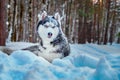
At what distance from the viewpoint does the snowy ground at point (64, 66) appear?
→ 219 centimetres

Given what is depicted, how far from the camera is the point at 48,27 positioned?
8.48ft

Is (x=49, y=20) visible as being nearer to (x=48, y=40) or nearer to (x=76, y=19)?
(x=48, y=40)

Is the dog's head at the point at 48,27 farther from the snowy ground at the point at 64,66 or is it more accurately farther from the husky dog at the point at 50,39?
the snowy ground at the point at 64,66

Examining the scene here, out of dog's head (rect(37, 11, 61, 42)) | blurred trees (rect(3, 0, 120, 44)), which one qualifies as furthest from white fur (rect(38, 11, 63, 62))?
blurred trees (rect(3, 0, 120, 44))

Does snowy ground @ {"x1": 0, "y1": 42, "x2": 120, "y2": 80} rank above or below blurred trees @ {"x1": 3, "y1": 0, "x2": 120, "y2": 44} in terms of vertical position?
below

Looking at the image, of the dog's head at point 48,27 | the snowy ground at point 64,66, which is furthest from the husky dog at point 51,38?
the snowy ground at point 64,66

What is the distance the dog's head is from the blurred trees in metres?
0.71

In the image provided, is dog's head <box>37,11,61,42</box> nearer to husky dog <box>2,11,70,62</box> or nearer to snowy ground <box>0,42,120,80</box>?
husky dog <box>2,11,70,62</box>

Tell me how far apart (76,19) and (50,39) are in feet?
4.53

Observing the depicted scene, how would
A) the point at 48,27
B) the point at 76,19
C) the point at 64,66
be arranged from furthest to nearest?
1. the point at 76,19
2. the point at 48,27
3. the point at 64,66

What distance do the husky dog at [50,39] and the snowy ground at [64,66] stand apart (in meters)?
0.10

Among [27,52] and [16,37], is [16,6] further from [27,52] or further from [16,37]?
[27,52]

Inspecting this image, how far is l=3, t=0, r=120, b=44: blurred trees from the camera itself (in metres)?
3.59

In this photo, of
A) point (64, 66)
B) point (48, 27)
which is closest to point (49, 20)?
point (48, 27)
